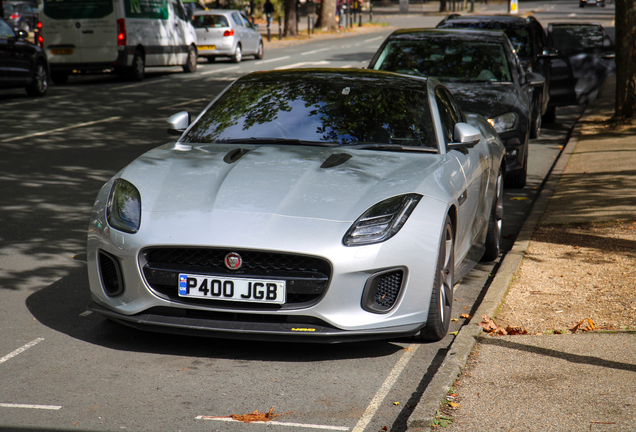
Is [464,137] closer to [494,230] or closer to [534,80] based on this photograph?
[494,230]

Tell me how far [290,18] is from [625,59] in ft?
105

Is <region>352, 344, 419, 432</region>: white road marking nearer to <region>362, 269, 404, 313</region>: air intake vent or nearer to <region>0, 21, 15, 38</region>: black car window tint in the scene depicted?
<region>362, 269, 404, 313</region>: air intake vent

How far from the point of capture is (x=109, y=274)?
430 centimetres

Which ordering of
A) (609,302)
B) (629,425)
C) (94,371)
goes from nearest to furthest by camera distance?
(629,425) → (94,371) → (609,302)

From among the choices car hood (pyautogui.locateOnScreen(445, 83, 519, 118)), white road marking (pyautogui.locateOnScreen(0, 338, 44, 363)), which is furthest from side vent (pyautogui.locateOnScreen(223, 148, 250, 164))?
car hood (pyautogui.locateOnScreen(445, 83, 519, 118))

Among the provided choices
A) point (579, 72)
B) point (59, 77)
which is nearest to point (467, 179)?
point (579, 72)

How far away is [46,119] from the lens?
45.2 feet

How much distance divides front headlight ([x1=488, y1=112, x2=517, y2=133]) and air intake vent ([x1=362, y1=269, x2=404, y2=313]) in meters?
5.11

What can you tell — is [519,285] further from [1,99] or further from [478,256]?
[1,99]

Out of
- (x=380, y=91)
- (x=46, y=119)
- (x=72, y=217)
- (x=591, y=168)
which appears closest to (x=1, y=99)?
(x=46, y=119)

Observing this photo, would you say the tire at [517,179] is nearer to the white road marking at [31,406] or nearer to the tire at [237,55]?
the white road marking at [31,406]

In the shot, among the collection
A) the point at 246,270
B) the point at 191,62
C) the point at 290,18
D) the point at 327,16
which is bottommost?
the point at 246,270

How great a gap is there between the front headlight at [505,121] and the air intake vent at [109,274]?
5.60 m

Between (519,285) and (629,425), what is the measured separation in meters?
2.25
